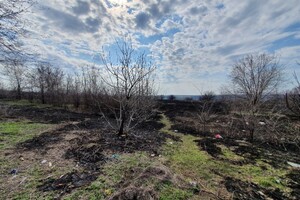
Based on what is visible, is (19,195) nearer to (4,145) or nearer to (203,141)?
(4,145)

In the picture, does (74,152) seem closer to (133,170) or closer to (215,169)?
(133,170)

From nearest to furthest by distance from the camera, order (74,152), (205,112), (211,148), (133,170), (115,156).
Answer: (133,170) < (115,156) < (74,152) < (211,148) < (205,112)

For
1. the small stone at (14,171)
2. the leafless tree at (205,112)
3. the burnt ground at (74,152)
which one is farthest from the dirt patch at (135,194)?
the leafless tree at (205,112)

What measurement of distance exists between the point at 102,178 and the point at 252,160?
14.4ft

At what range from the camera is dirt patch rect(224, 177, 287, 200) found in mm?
2926

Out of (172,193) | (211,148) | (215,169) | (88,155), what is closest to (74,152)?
(88,155)

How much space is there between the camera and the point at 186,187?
2980mm

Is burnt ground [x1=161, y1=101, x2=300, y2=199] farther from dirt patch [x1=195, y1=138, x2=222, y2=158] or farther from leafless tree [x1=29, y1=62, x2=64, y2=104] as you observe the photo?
leafless tree [x1=29, y1=62, x2=64, y2=104]

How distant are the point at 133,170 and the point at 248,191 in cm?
229

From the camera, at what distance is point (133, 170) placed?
339cm

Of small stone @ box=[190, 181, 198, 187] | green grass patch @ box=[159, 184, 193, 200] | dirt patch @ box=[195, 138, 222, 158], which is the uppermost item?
green grass patch @ box=[159, 184, 193, 200]

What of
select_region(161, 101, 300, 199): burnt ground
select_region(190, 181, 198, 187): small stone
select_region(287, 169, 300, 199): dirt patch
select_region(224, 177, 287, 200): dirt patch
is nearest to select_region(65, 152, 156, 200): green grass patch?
select_region(190, 181, 198, 187): small stone

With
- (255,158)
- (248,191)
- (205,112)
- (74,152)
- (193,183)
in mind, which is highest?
(205,112)

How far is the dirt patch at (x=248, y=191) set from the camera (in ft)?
9.60
